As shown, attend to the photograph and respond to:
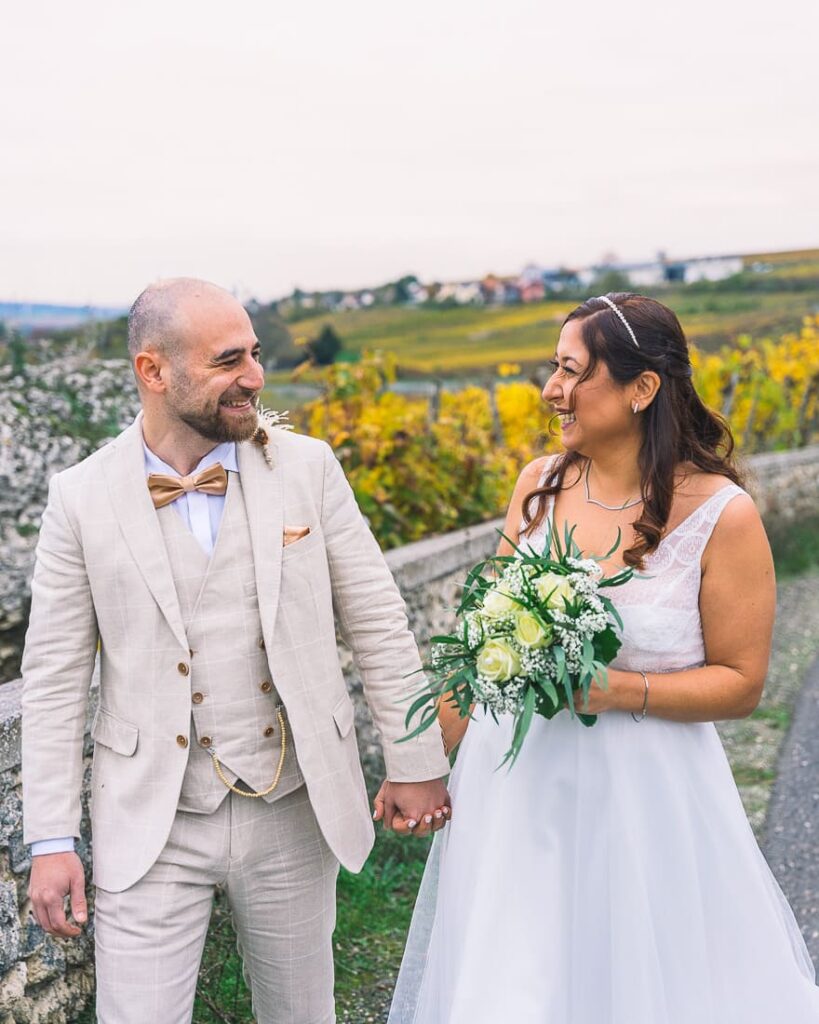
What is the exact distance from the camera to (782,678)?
775 centimetres

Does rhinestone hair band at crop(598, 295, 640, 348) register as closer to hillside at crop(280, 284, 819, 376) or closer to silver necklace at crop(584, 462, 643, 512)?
silver necklace at crop(584, 462, 643, 512)

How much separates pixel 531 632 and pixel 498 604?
101 millimetres

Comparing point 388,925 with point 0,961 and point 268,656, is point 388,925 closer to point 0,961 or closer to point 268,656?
point 0,961

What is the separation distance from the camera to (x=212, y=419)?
270 centimetres

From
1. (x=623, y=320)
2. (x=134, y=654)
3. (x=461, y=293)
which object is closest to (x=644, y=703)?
(x=623, y=320)

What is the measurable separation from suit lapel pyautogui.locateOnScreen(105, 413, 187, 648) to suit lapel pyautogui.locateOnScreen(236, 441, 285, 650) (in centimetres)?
19

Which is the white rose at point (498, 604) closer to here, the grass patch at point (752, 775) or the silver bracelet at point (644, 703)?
the silver bracelet at point (644, 703)

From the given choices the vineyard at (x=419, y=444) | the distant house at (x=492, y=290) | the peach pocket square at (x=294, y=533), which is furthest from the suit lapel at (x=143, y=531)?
the distant house at (x=492, y=290)

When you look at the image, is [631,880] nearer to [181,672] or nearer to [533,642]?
[533,642]

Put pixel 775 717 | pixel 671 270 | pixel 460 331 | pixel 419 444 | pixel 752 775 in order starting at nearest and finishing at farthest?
pixel 752 775, pixel 419 444, pixel 775 717, pixel 460 331, pixel 671 270

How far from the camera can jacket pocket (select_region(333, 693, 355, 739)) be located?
2.89 metres

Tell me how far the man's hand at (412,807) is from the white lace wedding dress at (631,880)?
142 mm

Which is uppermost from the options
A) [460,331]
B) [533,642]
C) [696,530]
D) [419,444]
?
[460,331]

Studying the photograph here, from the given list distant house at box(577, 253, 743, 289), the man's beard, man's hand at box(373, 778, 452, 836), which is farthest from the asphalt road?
distant house at box(577, 253, 743, 289)
